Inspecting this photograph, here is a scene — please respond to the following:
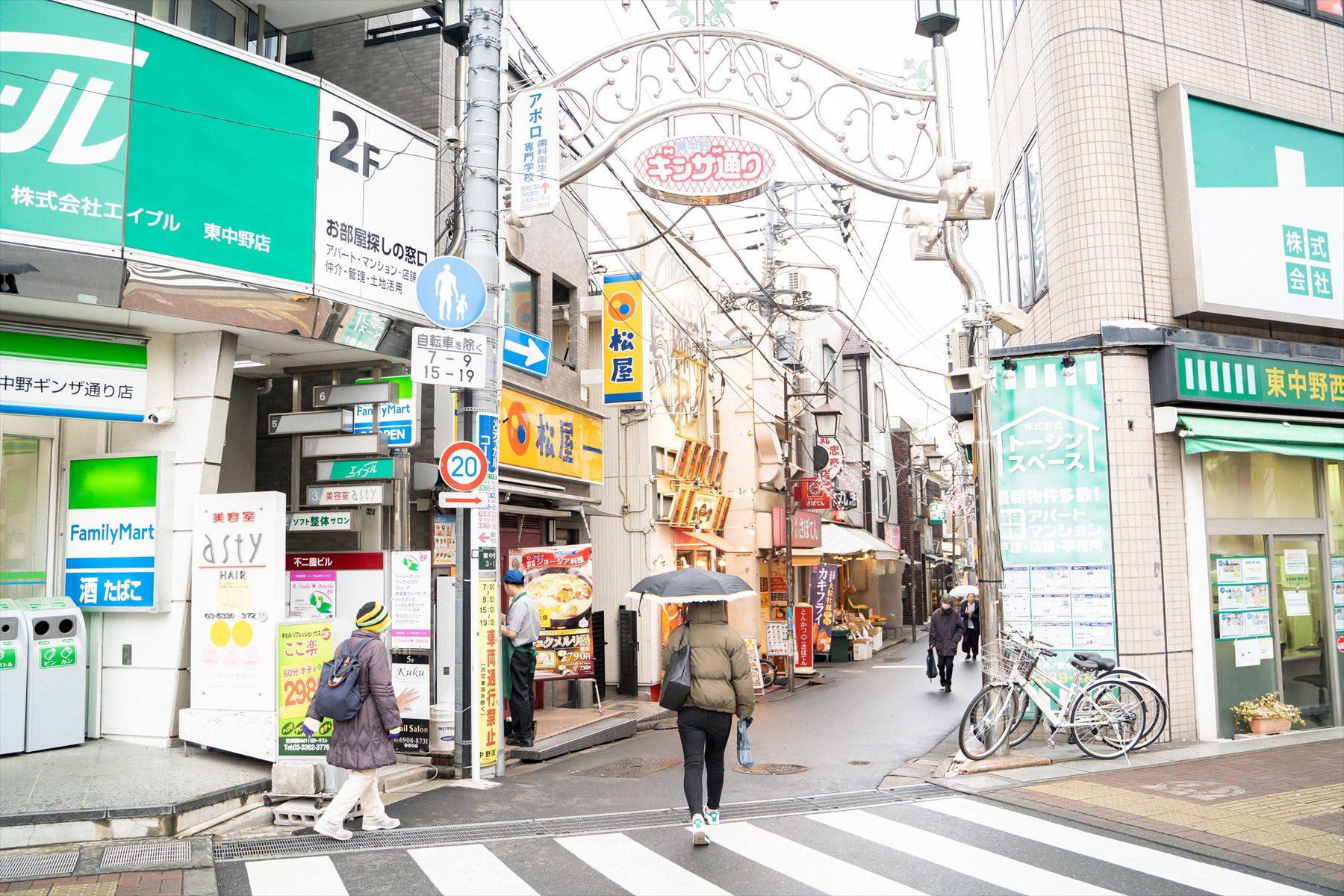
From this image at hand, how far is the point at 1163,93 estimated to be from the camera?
12859mm

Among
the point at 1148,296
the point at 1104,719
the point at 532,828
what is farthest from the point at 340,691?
the point at 1148,296

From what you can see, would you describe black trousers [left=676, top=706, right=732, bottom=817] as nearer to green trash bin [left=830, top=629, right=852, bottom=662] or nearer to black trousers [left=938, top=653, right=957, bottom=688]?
black trousers [left=938, top=653, right=957, bottom=688]

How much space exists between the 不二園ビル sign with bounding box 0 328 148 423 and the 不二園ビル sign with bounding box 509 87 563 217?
4191 mm

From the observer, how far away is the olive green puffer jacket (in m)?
7.71

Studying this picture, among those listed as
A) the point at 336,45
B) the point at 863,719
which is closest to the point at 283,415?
the point at 336,45

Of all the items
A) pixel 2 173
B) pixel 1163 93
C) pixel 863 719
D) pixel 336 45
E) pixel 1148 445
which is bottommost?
pixel 863 719

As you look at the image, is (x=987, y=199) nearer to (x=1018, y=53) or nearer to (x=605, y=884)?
(x=1018, y=53)

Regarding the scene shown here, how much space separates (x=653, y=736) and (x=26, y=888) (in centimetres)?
865

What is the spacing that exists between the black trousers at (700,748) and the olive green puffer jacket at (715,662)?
0.09 meters

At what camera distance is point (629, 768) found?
11.2m

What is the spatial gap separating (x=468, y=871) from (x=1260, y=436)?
10.7 m

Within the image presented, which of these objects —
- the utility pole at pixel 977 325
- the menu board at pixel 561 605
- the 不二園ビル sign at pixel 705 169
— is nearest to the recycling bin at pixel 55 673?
the menu board at pixel 561 605

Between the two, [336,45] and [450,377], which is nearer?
[450,377]

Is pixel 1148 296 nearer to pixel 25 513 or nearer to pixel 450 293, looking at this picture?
pixel 450 293
